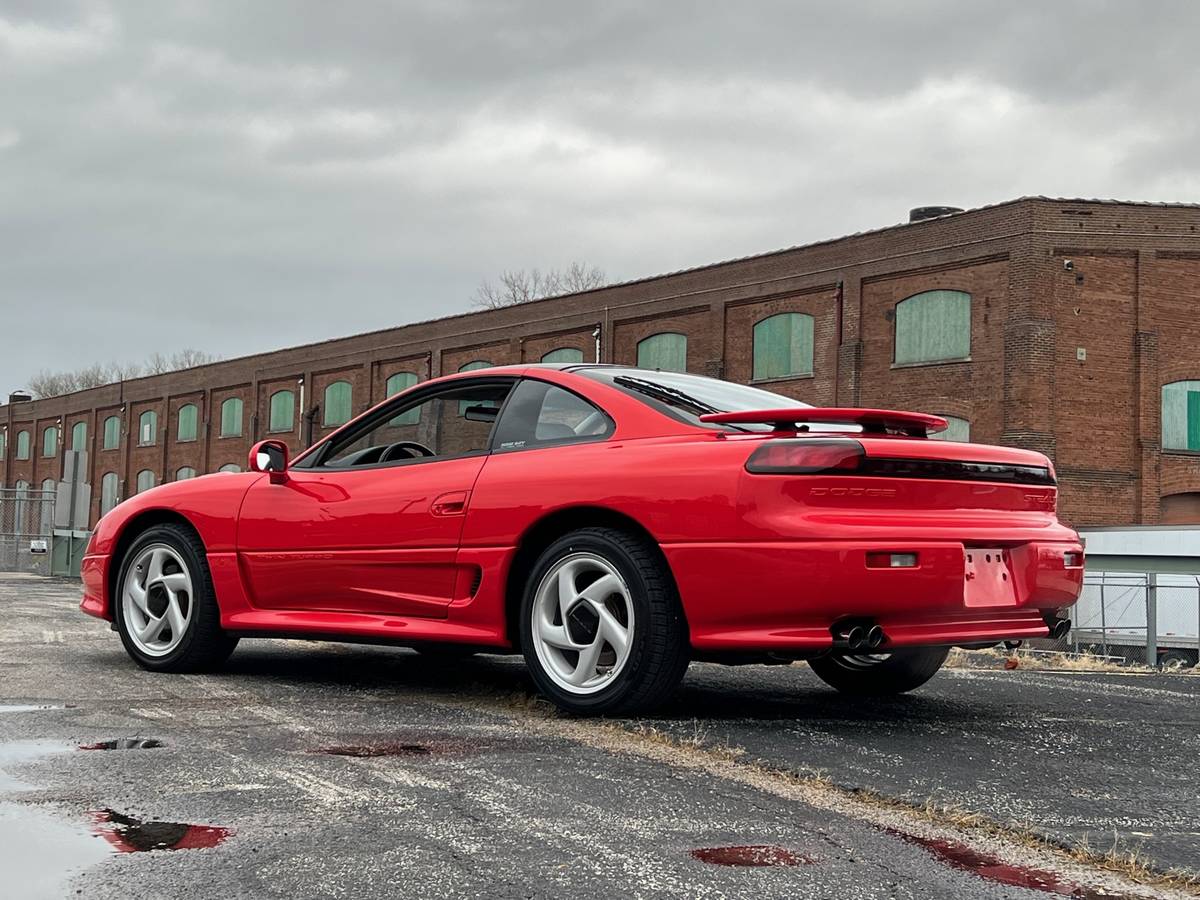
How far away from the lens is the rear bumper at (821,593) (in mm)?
4562

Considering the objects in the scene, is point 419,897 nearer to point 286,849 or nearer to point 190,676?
point 286,849

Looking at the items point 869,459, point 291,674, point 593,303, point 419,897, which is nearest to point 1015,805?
point 869,459

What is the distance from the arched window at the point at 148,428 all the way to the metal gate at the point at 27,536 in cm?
3617

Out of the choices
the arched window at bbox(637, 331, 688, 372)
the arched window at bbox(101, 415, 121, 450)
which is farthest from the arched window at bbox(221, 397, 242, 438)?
the arched window at bbox(637, 331, 688, 372)

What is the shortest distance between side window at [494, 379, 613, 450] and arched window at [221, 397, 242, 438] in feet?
169

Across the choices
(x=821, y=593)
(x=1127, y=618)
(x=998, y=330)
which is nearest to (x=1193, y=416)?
(x=998, y=330)

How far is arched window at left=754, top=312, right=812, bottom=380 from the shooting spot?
3403 centimetres

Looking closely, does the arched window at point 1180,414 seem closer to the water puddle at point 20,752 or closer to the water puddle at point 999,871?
the water puddle at point 999,871

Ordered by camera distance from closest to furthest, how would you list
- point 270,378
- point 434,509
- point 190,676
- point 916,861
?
1. point 916,861
2. point 434,509
3. point 190,676
4. point 270,378

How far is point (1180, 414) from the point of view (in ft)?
96.8

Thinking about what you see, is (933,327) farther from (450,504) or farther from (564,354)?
(450,504)

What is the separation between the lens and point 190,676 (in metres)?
6.43

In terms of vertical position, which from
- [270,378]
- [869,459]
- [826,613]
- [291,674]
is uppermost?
[270,378]

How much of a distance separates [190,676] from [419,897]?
4.07 metres
